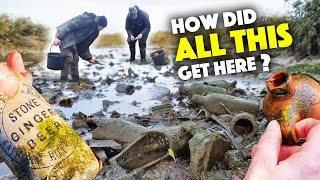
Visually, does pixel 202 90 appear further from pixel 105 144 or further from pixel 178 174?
pixel 178 174

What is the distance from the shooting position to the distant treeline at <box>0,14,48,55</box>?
43.2 ft

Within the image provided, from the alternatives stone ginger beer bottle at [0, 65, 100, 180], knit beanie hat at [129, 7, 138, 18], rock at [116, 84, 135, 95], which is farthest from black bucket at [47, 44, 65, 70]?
stone ginger beer bottle at [0, 65, 100, 180]

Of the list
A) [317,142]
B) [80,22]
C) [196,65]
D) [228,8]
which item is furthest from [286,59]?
[317,142]

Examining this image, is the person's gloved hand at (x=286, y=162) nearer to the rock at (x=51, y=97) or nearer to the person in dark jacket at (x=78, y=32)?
the person in dark jacket at (x=78, y=32)

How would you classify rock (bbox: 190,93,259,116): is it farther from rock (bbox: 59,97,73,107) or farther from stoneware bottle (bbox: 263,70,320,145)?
stoneware bottle (bbox: 263,70,320,145)

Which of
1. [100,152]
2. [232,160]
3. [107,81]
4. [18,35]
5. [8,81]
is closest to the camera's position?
[8,81]

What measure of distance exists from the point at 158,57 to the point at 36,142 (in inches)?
372

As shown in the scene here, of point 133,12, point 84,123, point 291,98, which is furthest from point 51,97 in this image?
point 291,98

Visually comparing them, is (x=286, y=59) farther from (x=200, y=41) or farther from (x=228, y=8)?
(x=200, y=41)

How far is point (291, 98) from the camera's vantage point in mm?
2561

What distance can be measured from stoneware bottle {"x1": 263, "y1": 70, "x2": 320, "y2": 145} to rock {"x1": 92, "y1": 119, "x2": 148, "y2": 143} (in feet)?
8.64

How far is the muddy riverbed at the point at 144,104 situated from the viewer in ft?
13.6

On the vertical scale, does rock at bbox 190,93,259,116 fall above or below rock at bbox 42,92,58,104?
below

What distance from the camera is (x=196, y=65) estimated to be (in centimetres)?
984
